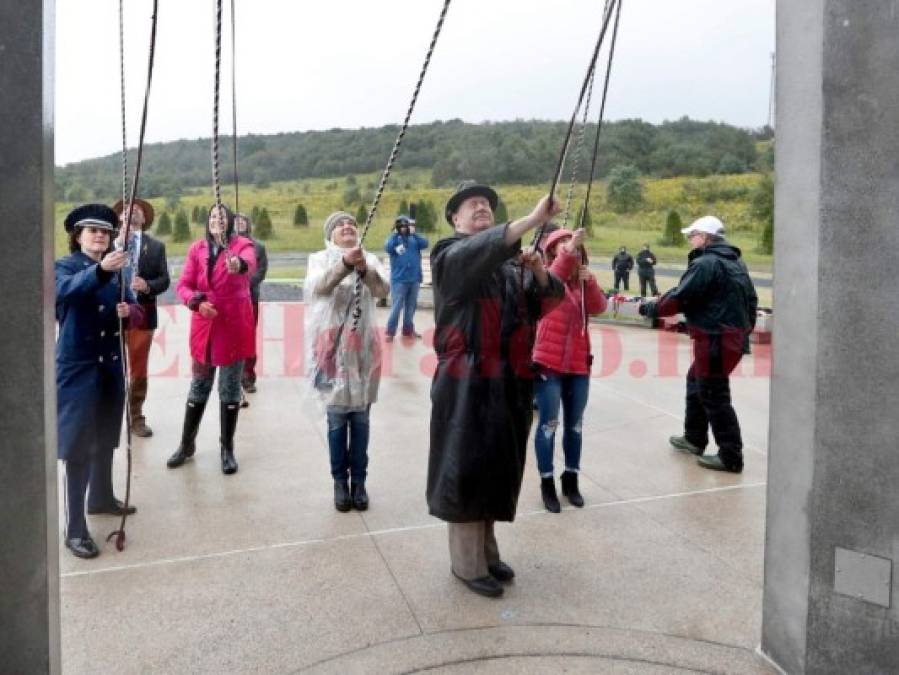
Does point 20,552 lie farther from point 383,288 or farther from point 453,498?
point 383,288

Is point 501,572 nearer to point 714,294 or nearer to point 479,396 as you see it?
point 479,396

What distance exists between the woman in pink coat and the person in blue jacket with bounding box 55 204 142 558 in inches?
32.3

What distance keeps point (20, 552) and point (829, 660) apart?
8.37 feet

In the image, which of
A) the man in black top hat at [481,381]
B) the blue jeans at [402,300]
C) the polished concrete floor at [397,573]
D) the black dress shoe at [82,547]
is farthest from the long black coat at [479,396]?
the blue jeans at [402,300]

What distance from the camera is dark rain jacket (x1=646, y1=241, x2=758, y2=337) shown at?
4.95 meters

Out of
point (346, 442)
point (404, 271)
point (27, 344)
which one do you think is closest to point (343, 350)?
point (346, 442)

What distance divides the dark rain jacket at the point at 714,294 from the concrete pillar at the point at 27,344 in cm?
390

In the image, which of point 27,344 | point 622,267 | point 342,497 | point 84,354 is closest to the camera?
point 27,344

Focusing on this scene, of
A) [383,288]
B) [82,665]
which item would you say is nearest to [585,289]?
[383,288]

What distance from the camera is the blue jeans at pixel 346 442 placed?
14.0 feet

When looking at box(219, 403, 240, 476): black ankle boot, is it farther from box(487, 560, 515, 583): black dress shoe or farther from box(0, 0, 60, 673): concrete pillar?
box(0, 0, 60, 673): concrete pillar

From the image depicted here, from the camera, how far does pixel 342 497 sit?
4.30 meters

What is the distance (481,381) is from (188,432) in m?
2.73

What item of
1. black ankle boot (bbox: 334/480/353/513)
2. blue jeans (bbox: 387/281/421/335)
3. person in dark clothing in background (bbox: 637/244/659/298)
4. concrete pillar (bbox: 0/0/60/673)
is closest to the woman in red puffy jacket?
black ankle boot (bbox: 334/480/353/513)
